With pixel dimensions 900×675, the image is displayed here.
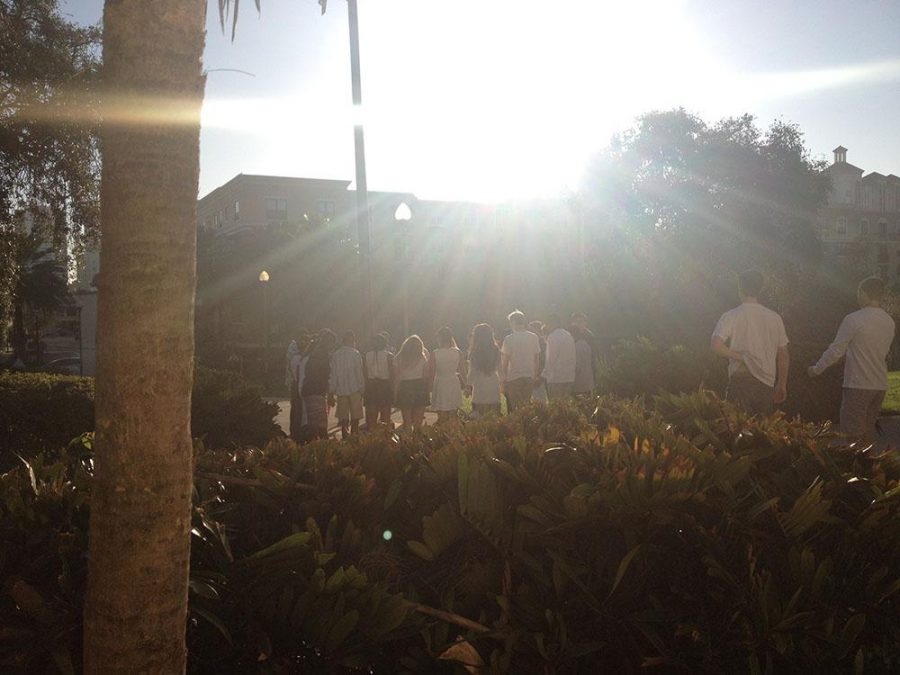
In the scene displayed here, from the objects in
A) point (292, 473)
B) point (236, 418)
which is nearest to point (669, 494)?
point (292, 473)

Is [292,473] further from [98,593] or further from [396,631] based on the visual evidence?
[98,593]

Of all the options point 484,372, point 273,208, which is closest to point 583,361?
point 484,372

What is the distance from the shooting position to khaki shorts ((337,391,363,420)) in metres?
13.4

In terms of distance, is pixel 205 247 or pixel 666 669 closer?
pixel 666 669

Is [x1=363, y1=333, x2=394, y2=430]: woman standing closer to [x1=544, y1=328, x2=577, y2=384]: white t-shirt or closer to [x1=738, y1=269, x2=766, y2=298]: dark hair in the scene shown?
[x1=544, y1=328, x2=577, y2=384]: white t-shirt

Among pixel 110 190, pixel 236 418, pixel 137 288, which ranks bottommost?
pixel 236 418

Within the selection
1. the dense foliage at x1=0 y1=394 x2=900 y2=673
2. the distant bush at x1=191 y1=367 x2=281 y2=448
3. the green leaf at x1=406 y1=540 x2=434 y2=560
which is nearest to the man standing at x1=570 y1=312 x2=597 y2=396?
the distant bush at x1=191 y1=367 x2=281 y2=448

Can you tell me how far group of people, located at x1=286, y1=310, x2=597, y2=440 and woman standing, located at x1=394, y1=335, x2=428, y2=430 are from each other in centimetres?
1

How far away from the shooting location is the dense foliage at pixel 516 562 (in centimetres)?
257

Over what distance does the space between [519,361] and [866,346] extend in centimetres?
553

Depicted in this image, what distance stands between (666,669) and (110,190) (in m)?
2.08

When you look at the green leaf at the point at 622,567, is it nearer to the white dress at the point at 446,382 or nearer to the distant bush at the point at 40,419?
the distant bush at the point at 40,419

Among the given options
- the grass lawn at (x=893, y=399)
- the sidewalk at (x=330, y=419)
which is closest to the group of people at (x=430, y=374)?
the sidewalk at (x=330, y=419)

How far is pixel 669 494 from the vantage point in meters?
2.90
